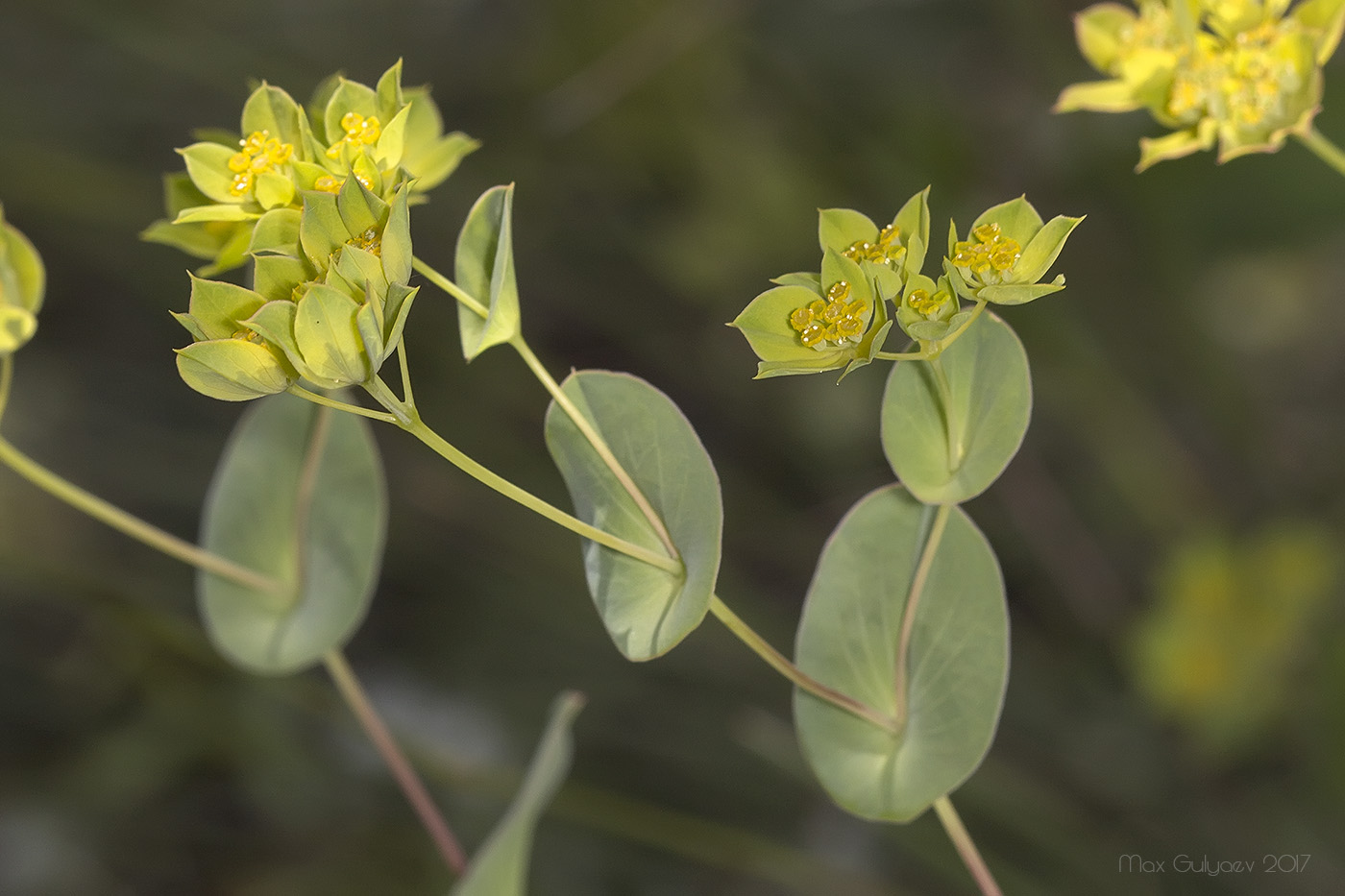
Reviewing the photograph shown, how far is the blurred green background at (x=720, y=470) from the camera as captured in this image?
1.08 metres

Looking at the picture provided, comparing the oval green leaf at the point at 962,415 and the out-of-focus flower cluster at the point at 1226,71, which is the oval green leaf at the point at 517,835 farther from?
the out-of-focus flower cluster at the point at 1226,71

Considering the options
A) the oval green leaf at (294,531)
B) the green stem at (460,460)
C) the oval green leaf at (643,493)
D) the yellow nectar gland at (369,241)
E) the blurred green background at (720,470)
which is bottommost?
the blurred green background at (720,470)

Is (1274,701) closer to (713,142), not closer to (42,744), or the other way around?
(713,142)

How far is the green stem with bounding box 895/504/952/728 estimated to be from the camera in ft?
1.35

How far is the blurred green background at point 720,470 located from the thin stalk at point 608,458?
58 centimetres

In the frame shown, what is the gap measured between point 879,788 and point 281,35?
1205 millimetres

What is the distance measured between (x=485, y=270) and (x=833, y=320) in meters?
0.14

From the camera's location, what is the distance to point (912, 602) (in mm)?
425

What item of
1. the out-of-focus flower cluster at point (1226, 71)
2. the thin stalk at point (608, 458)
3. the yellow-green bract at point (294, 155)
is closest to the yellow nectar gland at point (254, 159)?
the yellow-green bract at point (294, 155)

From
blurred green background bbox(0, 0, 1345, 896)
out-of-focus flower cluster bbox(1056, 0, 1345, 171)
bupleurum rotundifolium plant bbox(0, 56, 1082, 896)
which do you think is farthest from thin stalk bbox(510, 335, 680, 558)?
blurred green background bbox(0, 0, 1345, 896)

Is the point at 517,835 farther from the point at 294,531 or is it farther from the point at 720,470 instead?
the point at 720,470

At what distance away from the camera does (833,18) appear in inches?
48.5

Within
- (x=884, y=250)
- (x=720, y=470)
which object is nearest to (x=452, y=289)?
(x=884, y=250)

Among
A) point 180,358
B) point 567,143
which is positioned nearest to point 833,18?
point 567,143
